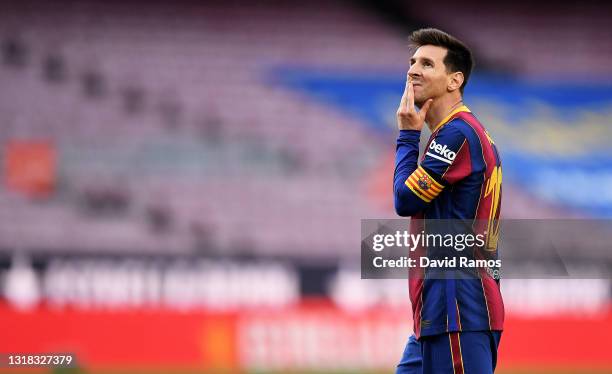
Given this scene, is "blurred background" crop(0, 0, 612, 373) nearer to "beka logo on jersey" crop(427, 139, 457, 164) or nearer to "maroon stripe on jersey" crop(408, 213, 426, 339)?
"maroon stripe on jersey" crop(408, 213, 426, 339)

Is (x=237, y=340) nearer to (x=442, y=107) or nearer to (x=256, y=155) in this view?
(x=256, y=155)

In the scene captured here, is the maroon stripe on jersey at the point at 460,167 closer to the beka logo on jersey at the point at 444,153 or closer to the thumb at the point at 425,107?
the beka logo on jersey at the point at 444,153

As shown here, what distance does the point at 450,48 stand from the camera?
11.8ft

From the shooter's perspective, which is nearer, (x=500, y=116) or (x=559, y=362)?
(x=559, y=362)

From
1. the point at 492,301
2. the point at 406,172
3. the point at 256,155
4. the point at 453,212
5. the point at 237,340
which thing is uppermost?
the point at 256,155

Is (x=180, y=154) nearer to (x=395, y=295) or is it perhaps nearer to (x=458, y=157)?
(x=395, y=295)

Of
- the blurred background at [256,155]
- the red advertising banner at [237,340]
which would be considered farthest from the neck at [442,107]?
the blurred background at [256,155]

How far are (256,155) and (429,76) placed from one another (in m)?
8.32

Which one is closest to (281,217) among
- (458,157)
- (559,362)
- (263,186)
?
(263,186)

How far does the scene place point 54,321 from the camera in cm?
997

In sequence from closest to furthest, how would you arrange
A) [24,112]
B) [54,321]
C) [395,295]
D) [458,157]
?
1. [458,157]
2. [54,321]
3. [395,295]
4. [24,112]

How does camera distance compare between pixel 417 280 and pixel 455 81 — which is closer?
pixel 417 280

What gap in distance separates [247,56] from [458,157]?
9.02 m

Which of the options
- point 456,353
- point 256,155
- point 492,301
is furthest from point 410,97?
point 256,155
